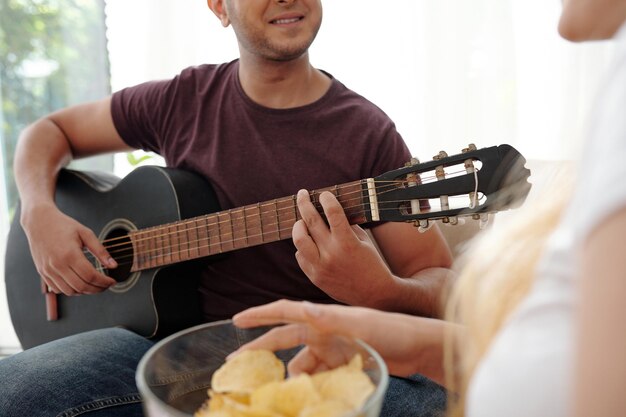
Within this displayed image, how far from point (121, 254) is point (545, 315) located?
47.9 inches

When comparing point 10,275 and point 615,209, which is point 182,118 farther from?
point 615,209

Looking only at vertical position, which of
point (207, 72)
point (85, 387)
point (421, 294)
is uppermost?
point (207, 72)

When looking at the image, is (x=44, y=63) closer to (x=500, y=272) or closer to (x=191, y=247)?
(x=191, y=247)

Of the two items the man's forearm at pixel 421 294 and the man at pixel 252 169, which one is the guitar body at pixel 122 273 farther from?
the man's forearm at pixel 421 294

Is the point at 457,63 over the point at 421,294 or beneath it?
over

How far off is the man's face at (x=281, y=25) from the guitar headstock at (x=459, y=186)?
1.60ft

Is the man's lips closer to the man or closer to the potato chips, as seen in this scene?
the man

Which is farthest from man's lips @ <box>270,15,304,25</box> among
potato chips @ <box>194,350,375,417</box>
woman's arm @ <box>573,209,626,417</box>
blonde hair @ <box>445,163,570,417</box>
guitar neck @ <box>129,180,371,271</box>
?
woman's arm @ <box>573,209,626,417</box>

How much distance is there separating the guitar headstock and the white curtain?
100 centimetres

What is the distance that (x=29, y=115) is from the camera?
260 cm

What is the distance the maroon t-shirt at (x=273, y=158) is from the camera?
1403mm

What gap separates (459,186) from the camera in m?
1.01

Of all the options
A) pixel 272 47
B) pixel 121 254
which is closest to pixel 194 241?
pixel 121 254

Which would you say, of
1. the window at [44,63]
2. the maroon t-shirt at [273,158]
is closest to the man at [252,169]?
the maroon t-shirt at [273,158]
